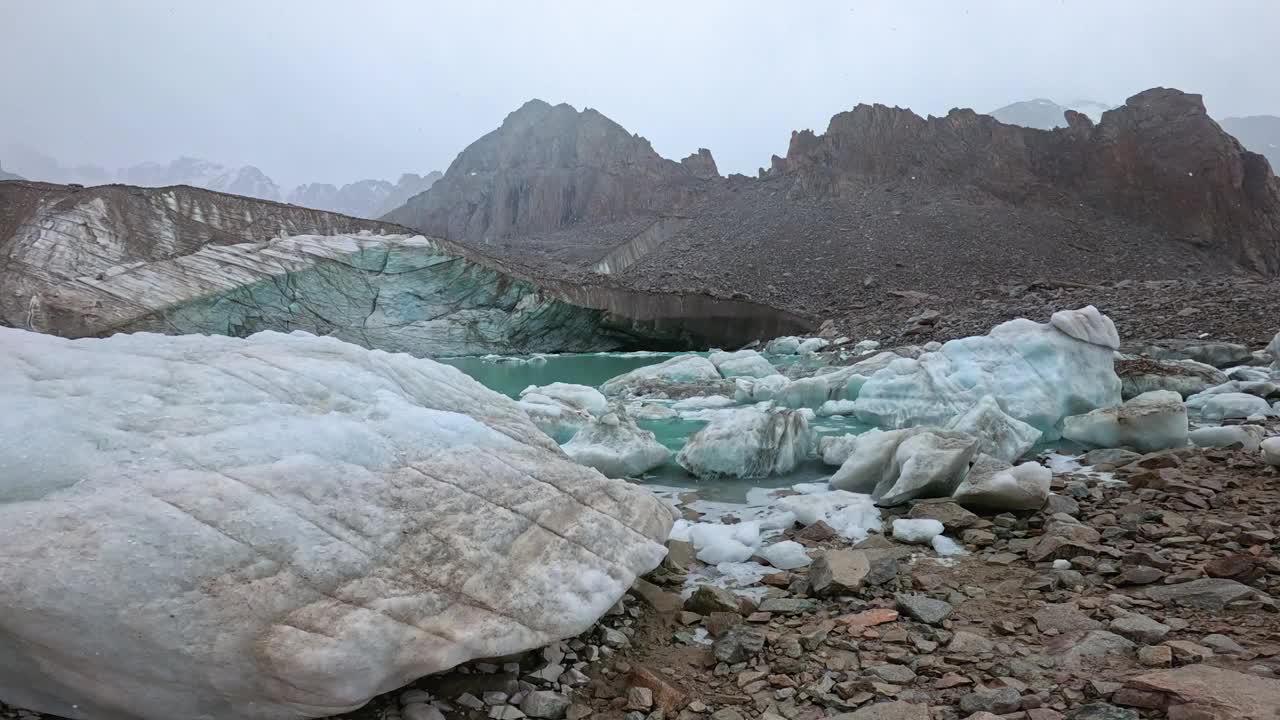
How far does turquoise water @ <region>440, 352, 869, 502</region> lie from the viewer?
17.2ft

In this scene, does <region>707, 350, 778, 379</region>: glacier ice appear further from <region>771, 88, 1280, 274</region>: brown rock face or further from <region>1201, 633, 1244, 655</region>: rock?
<region>771, 88, 1280, 274</region>: brown rock face

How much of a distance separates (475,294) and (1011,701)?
63.3ft

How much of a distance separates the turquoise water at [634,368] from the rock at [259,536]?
2.64m

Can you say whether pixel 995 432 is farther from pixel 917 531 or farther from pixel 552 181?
pixel 552 181

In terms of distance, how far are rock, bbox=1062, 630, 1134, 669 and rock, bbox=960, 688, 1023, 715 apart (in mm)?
279

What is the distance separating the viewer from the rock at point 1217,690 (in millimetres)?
1532

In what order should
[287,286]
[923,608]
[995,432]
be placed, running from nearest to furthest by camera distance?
[923,608]
[995,432]
[287,286]

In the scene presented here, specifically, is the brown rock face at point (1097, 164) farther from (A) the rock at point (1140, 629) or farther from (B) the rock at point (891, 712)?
(B) the rock at point (891, 712)

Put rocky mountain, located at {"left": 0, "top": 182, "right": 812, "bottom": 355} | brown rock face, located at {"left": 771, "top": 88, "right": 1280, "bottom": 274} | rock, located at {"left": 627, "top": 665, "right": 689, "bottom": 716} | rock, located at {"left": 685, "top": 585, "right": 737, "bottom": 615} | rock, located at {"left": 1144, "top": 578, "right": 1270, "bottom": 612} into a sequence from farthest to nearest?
brown rock face, located at {"left": 771, "top": 88, "right": 1280, "bottom": 274}, rocky mountain, located at {"left": 0, "top": 182, "right": 812, "bottom": 355}, rock, located at {"left": 685, "top": 585, "right": 737, "bottom": 615}, rock, located at {"left": 1144, "top": 578, "right": 1270, "bottom": 612}, rock, located at {"left": 627, "top": 665, "right": 689, "bottom": 716}

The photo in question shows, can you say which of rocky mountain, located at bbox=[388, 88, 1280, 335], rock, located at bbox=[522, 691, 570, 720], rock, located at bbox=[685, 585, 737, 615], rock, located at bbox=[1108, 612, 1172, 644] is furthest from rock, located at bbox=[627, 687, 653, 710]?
rocky mountain, located at bbox=[388, 88, 1280, 335]

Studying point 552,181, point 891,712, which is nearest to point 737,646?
point 891,712

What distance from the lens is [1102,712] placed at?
66.5 inches

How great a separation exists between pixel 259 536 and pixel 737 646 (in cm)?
154

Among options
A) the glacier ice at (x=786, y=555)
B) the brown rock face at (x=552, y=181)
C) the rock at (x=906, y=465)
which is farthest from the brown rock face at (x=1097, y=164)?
the glacier ice at (x=786, y=555)
